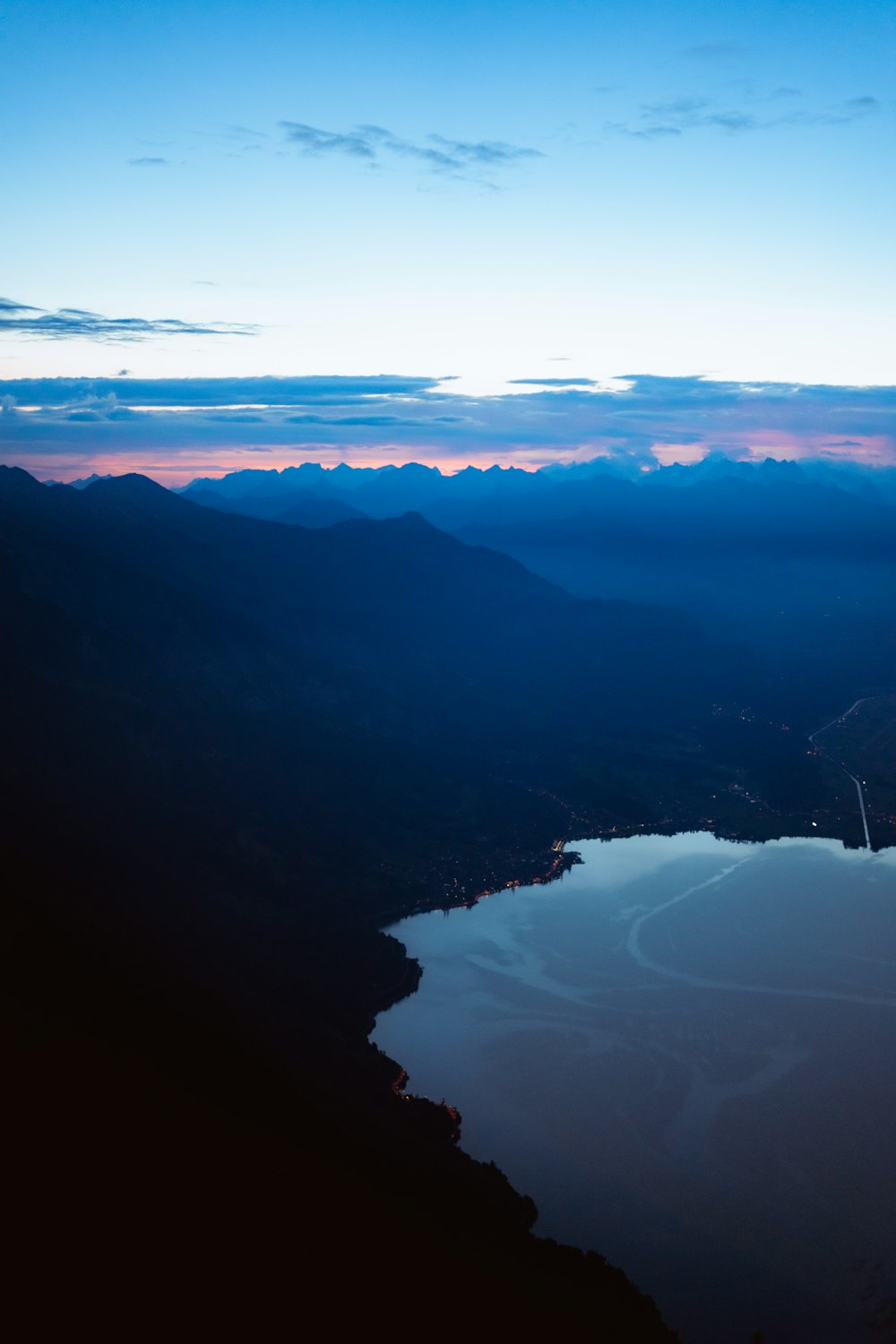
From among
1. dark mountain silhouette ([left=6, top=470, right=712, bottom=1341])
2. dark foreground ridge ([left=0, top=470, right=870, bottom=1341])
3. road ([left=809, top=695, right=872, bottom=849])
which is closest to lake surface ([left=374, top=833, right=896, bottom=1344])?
dark foreground ridge ([left=0, top=470, right=870, bottom=1341])

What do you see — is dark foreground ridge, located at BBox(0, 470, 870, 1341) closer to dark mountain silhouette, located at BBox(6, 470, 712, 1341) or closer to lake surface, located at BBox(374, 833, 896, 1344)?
dark mountain silhouette, located at BBox(6, 470, 712, 1341)

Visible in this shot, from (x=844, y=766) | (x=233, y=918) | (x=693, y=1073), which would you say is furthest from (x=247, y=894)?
(x=844, y=766)

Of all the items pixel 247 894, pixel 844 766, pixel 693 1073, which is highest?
pixel 844 766

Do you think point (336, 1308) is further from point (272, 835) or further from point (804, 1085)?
point (272, 835)

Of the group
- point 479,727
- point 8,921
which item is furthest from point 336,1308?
point 479,727

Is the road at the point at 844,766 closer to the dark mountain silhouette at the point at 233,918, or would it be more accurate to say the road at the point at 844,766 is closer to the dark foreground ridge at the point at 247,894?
the dark foreground ridge at the point at 247,894

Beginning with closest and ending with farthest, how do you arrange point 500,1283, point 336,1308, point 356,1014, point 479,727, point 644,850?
point 336,1308
point 500,1283
point 356,1014
point 644,850
point 479,727

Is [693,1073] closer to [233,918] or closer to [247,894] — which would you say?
[233,918]
